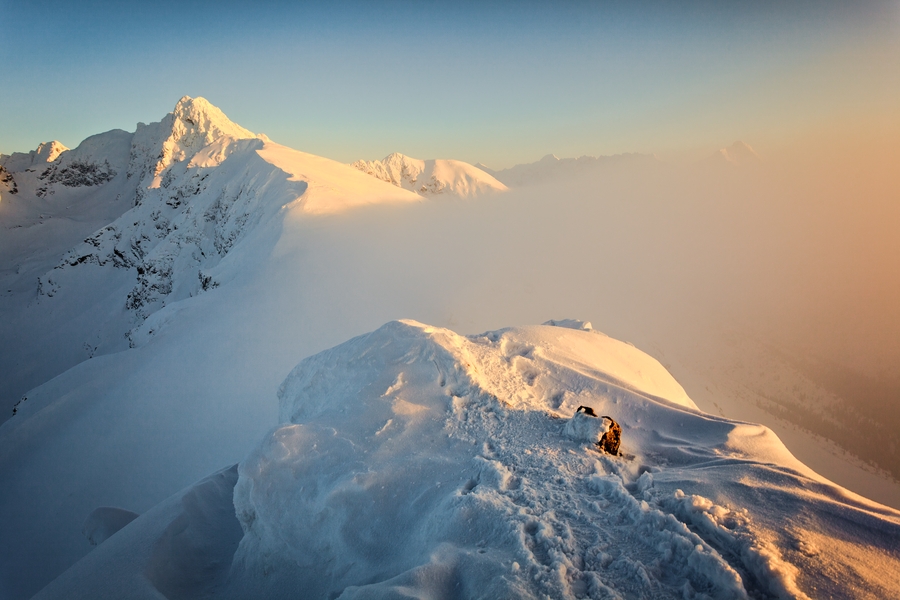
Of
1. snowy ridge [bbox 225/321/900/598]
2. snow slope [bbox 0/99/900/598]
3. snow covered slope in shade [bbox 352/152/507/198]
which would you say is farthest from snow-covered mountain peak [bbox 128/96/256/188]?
snowy ridge [bbox 225/321/900/598]

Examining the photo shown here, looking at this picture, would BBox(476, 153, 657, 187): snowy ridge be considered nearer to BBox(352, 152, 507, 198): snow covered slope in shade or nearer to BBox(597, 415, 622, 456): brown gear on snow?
BBox(352, 152, 507, 198): snow covered slope in shade

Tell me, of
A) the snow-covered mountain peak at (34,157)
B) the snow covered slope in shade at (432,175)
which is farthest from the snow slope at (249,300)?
the snow-covered mountain peak at (34,157)

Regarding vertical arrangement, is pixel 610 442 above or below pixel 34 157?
below

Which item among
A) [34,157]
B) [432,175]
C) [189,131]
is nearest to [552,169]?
[432,175]

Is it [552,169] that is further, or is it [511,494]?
[552,169]

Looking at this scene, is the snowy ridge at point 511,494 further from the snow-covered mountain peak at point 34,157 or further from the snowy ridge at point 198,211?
the snow-covered mountain peak at point 34,157

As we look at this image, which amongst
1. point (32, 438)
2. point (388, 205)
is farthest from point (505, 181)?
point (32, 438)

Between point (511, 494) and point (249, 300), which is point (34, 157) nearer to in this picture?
point (249, 300)

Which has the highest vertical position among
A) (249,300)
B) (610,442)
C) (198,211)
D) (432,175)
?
(432,175)
